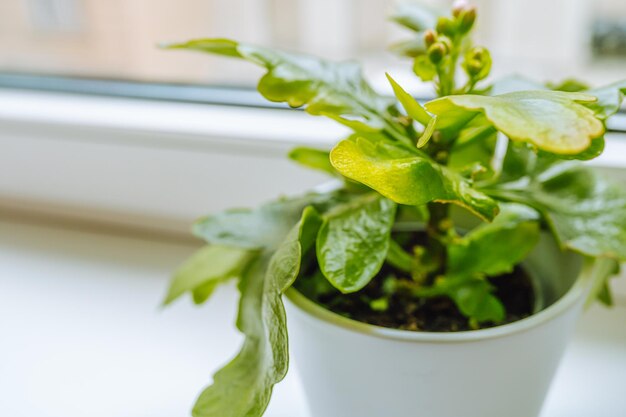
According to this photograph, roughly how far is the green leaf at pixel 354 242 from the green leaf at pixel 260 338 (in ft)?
0.05

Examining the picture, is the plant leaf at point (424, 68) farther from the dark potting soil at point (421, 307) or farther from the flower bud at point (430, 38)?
the dark potting soil at point (421, 307)

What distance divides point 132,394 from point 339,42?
33.4 inches

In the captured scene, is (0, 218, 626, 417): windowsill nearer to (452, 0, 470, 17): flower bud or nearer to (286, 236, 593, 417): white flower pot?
(286, 236, 593, 417): white flower pot

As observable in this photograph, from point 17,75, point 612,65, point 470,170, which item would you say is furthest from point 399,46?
point 612,65

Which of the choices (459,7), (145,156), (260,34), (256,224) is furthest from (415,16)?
(260,34)

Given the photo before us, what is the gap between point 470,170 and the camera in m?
0.40

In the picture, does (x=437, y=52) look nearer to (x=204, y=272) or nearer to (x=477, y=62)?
(x=477, y=62)

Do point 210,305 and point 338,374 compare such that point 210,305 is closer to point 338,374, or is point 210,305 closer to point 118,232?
point 118,232

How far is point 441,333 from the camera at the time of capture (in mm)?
387

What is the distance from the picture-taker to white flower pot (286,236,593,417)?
1.26 ft

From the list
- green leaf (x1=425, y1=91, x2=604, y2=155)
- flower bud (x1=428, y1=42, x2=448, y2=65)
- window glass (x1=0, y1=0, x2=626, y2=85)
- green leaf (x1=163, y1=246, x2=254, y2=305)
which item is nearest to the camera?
green leaf (x1=425, y1=91, x2=604, y2=155)

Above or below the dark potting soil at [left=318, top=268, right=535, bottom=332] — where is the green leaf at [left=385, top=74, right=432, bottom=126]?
above

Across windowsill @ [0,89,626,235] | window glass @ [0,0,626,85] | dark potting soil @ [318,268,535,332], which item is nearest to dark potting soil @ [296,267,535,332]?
dark potting soil @ [318,268,535,332]

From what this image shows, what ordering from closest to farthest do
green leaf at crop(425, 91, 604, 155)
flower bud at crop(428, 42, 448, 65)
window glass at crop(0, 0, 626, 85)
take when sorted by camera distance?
1. green leaf at crop(425, 91, 604, 155)
2. flower bud at crop(428, 42, 448, 65)
3. window glass at crop(0, 0, 626, 85)
